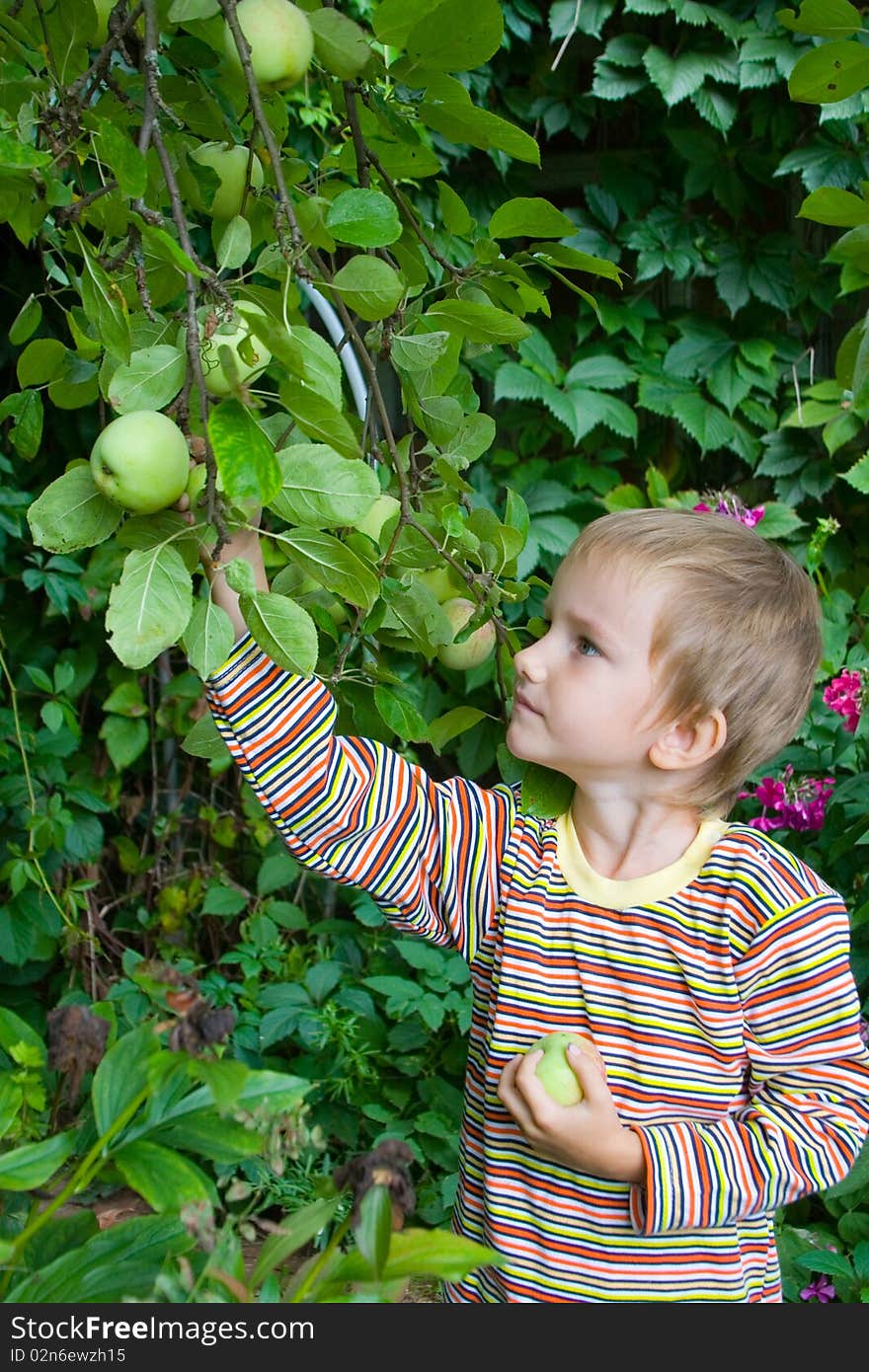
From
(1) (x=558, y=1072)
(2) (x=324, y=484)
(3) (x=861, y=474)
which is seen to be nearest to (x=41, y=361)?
(2) (x=324, y=484)

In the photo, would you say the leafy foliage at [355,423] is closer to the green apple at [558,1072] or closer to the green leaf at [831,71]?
the green leaf at [831,71]

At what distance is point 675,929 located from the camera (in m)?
0.93

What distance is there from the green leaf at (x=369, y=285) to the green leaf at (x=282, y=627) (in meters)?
0.20

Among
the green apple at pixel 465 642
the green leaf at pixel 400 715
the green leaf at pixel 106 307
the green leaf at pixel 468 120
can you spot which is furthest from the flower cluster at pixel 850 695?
the green leaf at pixel 106 307

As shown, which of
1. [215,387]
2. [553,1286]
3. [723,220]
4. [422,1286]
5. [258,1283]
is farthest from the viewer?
[723,220]

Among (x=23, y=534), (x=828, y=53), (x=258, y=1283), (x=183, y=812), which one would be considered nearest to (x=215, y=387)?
(x=258, y=1283)

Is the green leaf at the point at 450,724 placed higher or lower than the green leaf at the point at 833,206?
lower

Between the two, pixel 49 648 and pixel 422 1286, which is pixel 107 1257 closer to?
pixel 422 1286

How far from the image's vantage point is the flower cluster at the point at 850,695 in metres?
1.64

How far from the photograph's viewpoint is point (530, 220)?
94 cm

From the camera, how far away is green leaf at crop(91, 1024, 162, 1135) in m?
0.45

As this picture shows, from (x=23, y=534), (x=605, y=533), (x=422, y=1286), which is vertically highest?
(x=605, y=533)

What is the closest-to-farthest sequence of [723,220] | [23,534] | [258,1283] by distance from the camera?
[258,1283] → [23,534] → [723,220]

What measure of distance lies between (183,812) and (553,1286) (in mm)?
1783
